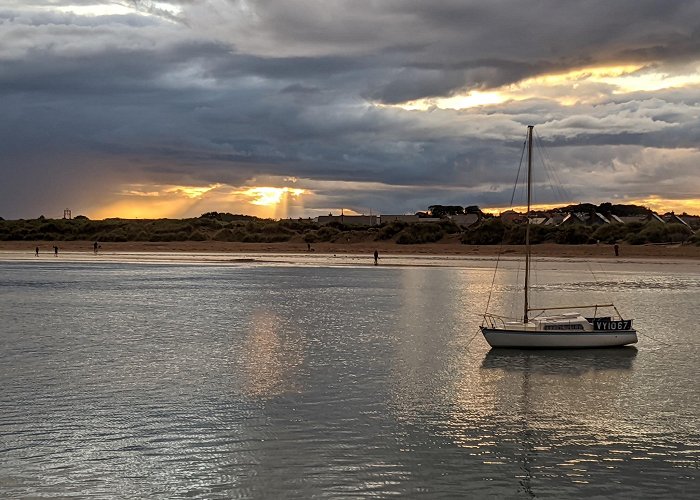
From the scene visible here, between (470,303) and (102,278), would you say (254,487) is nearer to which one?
(470,303)

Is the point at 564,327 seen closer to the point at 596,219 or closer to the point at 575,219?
the point at 596,219

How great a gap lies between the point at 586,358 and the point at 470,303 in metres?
17.9

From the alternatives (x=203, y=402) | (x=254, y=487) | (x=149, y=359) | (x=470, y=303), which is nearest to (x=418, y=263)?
(x=470, y=303)

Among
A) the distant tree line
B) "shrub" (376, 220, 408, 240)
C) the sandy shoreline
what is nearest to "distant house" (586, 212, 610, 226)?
the distant tree line

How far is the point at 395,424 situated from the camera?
16.8 meters

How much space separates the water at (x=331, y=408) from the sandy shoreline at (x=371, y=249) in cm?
5937

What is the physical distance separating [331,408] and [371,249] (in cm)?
9963

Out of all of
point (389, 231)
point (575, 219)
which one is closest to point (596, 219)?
point (575, 219)

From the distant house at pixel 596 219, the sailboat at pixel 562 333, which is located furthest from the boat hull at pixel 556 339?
the distant house at pixel 596 219

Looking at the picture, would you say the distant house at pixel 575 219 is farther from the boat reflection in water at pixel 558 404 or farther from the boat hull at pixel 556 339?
the boat reflection in water at pixel 558 404

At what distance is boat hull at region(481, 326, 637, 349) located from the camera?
2708cm

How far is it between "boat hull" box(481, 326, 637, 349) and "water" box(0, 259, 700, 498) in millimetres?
451

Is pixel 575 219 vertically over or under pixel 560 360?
over

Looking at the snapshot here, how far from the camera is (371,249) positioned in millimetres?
117688
